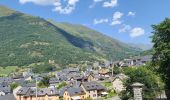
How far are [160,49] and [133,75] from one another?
633 inches

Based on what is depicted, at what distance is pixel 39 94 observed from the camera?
122 meters

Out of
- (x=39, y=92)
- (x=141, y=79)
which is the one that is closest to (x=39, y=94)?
(x=39, y=92)

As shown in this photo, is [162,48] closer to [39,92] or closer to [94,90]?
[94,90]

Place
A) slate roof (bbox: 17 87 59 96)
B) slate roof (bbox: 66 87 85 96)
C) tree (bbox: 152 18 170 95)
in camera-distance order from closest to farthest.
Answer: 1. tree (bbox: 152 18 170 95)
2. slate roof (bbox: 66 87 85 96)
3. slate roof (bbox: 17 87 59 96)

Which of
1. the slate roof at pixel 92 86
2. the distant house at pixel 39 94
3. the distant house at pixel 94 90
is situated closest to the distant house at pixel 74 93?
the distant house at pixel 94 90

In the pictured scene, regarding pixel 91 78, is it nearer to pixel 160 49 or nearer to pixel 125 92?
pixel 125 92

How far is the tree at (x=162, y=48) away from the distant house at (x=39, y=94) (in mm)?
69603

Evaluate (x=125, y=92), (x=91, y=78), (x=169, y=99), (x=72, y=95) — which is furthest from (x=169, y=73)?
(x=91, y=78)

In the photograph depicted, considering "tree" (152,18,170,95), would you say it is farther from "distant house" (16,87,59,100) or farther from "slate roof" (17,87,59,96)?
"slate roof" (17,87,59,96)

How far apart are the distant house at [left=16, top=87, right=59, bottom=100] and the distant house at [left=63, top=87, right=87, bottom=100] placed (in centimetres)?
425

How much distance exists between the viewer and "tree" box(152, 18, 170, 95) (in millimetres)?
48897

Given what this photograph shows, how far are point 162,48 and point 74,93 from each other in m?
68.7

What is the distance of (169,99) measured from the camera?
4050cm

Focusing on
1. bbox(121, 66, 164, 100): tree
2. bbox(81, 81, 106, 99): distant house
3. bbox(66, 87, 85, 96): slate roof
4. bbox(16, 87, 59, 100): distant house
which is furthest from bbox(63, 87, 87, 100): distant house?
bbox(121, 66, 164, 100): tree
